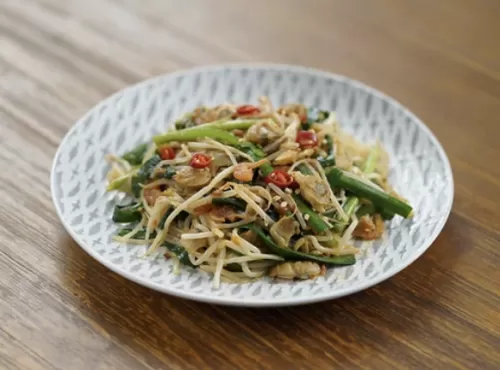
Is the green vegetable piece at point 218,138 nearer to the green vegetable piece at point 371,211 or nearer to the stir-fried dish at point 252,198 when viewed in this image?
the stir-fried dish at point 252,198

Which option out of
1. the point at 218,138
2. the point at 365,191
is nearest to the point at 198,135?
the point at 218,138

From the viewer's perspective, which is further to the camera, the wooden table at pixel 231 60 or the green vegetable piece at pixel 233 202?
the green vegetable piece at pixel 233 202

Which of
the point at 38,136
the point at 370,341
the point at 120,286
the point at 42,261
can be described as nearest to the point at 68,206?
the point at 42,261

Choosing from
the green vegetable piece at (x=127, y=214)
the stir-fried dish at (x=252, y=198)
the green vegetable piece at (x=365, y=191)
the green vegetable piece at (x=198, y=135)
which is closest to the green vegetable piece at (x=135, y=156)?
the stir-fried dish at (x=252, y=198)

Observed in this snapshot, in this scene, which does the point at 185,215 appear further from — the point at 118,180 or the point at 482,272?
the point at 482,272

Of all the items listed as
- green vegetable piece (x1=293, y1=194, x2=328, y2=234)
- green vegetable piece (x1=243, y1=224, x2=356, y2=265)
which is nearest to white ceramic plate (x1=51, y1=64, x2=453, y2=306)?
green vegetable piece (x1=243, y1=224, x2=356, y2=265)
